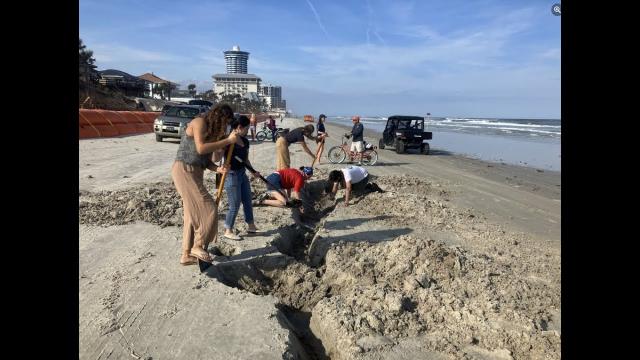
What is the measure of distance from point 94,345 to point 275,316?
1356mm

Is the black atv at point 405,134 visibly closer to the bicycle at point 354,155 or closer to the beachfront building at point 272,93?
the bicycle at point 354,155

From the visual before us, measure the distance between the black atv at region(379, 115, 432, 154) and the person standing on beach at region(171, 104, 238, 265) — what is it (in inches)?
617

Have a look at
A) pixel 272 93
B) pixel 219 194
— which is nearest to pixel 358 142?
pixel 219 194

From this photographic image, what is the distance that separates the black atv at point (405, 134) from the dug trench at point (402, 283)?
1198 cm

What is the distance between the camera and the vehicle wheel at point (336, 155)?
14.8 m

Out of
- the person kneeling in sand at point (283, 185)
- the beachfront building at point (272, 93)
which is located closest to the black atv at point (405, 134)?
the person kneeling in sand at point (283, 185)

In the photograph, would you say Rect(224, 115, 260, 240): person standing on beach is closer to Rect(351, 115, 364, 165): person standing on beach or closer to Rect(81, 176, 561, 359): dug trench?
Rect(81, 176, 561, 359): dug trench

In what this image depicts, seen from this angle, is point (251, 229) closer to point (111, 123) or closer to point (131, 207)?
point (131, 207)

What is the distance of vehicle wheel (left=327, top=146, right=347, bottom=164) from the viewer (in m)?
14.8

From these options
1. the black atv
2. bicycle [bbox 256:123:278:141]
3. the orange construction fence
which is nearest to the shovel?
the black atv

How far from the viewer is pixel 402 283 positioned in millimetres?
4543

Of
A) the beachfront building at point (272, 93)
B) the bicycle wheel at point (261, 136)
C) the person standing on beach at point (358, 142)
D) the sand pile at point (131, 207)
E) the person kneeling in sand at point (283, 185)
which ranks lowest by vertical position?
the sand pile at point (131, 207)
